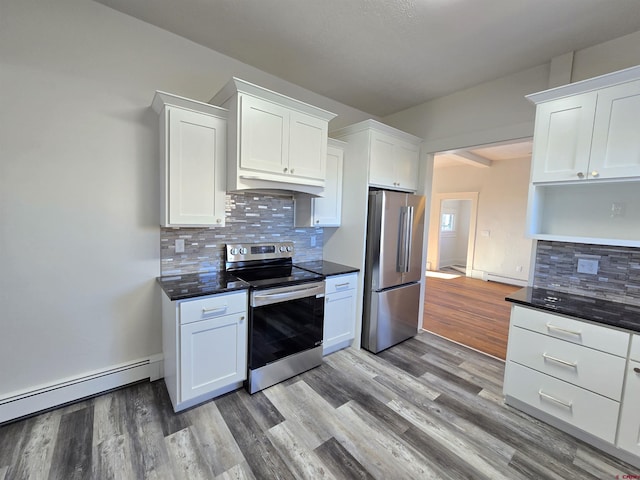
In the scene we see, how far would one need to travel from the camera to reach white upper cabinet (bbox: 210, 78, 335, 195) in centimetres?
205

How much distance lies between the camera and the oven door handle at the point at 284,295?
209 cm

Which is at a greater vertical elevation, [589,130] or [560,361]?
[589,130]

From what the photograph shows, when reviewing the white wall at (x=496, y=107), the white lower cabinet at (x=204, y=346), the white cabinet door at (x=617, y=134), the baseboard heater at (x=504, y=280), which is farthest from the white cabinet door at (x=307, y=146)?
the baseboard heater at (x=504, y=280)

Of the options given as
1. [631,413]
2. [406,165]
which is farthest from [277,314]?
[631,413]

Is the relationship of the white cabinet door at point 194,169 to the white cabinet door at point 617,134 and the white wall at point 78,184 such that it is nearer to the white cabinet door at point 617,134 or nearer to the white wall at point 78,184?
the white wall at point 78,184

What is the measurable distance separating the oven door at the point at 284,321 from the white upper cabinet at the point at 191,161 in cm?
76

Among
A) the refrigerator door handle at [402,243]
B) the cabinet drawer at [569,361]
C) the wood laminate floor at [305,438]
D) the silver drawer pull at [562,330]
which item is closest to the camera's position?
the wood laminate floor at [305,438]

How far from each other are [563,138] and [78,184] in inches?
137

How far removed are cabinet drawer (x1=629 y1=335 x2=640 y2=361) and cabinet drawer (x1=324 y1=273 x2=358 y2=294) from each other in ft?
6.35

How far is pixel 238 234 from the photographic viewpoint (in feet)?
8.51

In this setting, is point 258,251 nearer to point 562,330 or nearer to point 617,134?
point 562,330

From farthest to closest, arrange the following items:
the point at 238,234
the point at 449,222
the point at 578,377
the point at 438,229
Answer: the point at 449,222 → the point at 438,229 → the point at 238,234 → the point at 578,377

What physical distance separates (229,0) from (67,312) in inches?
95.7

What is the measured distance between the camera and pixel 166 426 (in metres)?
1.82
